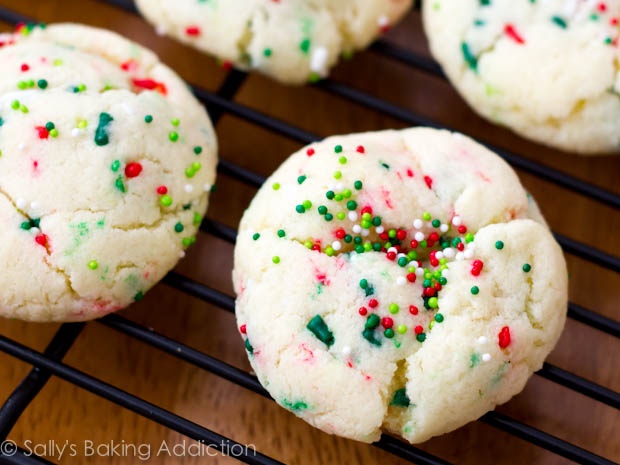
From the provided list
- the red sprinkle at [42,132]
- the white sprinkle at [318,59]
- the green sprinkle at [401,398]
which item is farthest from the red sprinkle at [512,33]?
the red sprinkle at [42,132]

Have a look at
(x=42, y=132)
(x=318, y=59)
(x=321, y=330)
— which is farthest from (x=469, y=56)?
(x=42, y=132)

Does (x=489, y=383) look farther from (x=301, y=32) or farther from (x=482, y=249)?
(x=301, y=32)

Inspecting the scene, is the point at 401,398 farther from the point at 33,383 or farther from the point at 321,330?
the point at 33,383

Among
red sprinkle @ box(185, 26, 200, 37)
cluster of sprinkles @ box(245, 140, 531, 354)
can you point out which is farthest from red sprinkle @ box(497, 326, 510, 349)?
red sprinkle @ box(185, 26, 200, 37)

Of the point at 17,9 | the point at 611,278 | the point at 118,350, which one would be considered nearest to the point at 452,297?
the point at 611,278

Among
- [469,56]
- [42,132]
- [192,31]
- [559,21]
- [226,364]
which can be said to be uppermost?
[559,21]

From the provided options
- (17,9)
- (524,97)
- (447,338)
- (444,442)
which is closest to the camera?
(447,338)
